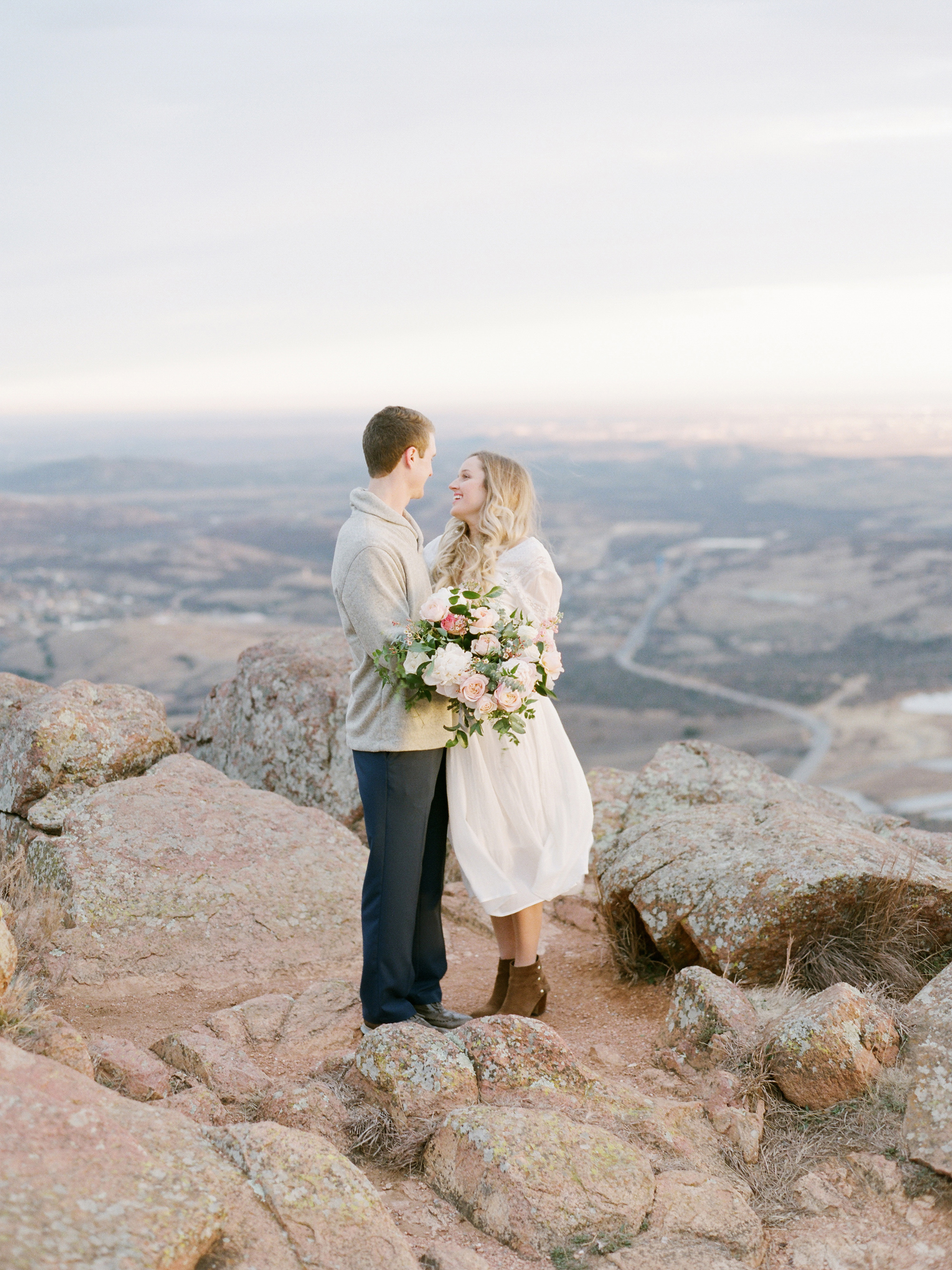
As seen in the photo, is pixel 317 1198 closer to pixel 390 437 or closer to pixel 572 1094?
pixel 572 1094

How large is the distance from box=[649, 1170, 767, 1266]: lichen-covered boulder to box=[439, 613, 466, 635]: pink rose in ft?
7.68

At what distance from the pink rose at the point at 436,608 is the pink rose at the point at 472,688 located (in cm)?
30

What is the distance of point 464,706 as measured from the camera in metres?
4.71

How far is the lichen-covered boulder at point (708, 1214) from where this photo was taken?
3357mm

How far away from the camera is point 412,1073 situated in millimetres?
3949

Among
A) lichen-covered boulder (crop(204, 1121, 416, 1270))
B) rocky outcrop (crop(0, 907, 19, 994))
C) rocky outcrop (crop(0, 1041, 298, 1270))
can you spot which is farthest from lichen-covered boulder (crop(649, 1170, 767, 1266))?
rocky outcrop (crop(0, 907, 19, 994))

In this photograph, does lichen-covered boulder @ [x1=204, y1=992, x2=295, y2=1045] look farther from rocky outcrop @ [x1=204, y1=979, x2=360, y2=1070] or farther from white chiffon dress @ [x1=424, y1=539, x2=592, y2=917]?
white chiffon dress @ [x1=424, y1=539, x2=592, y2=917]

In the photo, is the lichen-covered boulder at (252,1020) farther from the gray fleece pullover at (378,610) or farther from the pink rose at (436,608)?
the pink rose at (436,608)

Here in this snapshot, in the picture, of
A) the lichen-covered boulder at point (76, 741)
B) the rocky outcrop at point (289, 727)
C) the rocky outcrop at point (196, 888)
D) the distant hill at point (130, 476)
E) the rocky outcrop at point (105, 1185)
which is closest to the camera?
the rocky outcrop at point (105, 1185)

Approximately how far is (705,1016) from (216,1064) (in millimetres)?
2270

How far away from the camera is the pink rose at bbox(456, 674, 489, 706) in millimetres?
4379

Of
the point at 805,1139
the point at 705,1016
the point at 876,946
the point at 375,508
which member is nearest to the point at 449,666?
the point at 375,508

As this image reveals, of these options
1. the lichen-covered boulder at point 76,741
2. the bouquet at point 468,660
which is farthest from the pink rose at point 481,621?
the lichen-covered boulder at point 76,741

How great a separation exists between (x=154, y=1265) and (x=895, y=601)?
105856 millimetres
